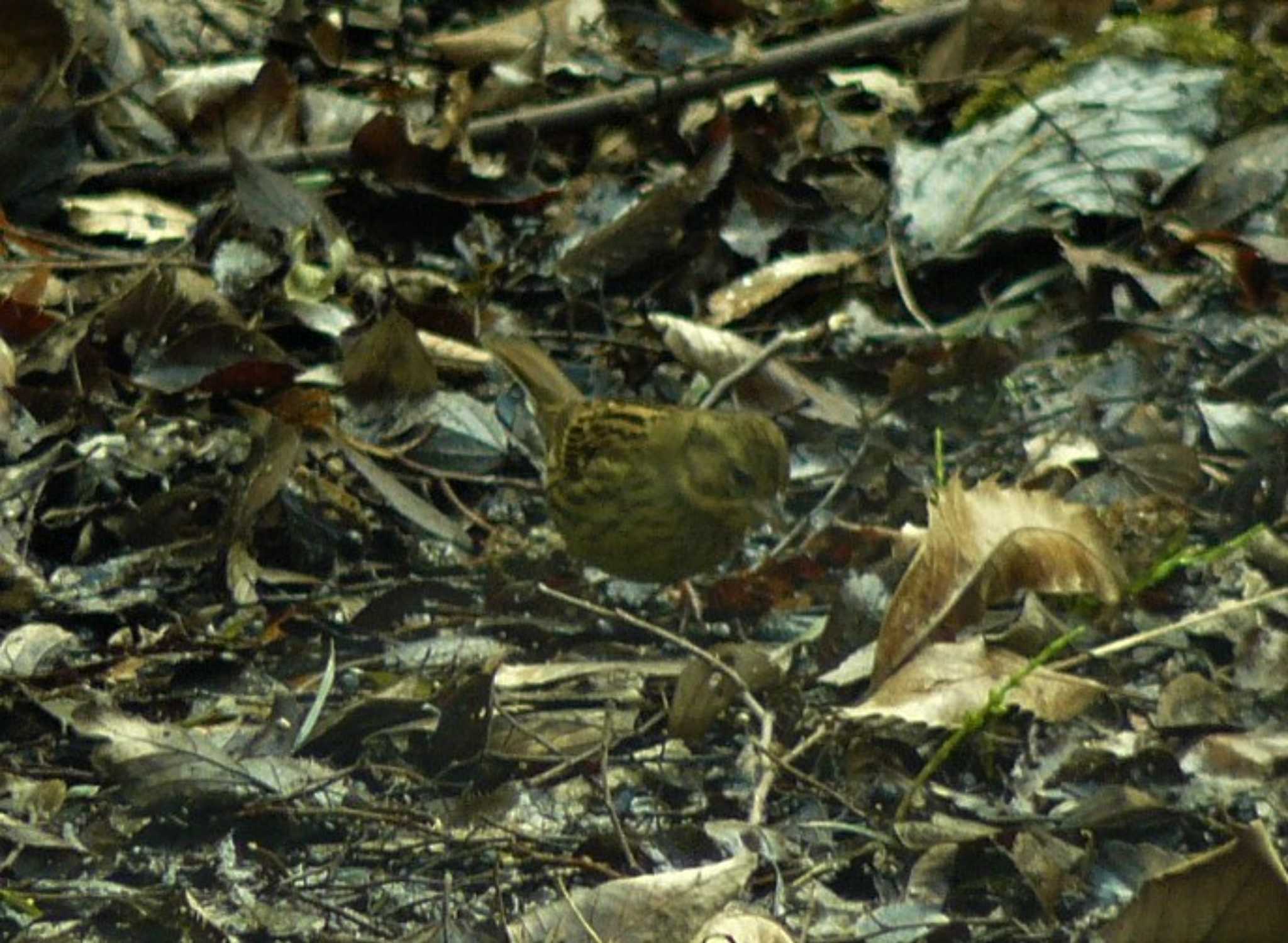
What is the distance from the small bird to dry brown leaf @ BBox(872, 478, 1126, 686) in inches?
24.4

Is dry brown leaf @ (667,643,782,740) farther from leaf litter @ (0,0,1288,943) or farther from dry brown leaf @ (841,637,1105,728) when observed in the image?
dry brown leaf @ (841,637,1105,728)

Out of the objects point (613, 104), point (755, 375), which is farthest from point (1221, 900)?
point (613, 104)

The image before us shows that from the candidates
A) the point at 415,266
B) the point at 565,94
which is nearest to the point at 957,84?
the point at 565,94

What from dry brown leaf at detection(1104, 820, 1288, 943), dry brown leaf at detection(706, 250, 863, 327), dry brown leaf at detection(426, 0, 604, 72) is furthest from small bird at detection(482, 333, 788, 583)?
dry brown leaf at detection(426, 0, 604, 72)

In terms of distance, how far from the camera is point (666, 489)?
4.80 metres

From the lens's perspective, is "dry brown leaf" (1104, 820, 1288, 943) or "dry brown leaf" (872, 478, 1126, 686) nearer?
"dry brown leaf" (1104, 820, 1288, 943)

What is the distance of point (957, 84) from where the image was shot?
21.3 feet

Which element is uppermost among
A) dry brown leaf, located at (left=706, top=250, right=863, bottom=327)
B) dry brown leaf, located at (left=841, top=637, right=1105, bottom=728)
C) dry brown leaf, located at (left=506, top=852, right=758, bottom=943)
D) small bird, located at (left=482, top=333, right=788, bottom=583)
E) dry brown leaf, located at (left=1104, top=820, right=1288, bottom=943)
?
dry brown leaf, located at (left=1104, top=820, right=1288, bottom=943)

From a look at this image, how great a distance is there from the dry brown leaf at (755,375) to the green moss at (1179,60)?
3.90 ft

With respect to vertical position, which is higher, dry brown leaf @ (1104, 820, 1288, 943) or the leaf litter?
dry brown leaf @ (1104, 820, 1288, 943)

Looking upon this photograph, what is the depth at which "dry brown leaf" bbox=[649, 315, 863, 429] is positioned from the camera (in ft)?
17.0

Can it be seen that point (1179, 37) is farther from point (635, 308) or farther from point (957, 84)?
point (635, 308)

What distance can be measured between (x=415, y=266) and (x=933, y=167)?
1425 mm

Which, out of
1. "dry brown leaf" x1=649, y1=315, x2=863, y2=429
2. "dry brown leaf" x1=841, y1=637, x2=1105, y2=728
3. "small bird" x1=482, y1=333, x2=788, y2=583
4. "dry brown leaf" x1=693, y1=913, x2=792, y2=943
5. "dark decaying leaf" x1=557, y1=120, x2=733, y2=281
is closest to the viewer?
"dry brown leaf" x1=693, y1=913, x2=792, y2=943
